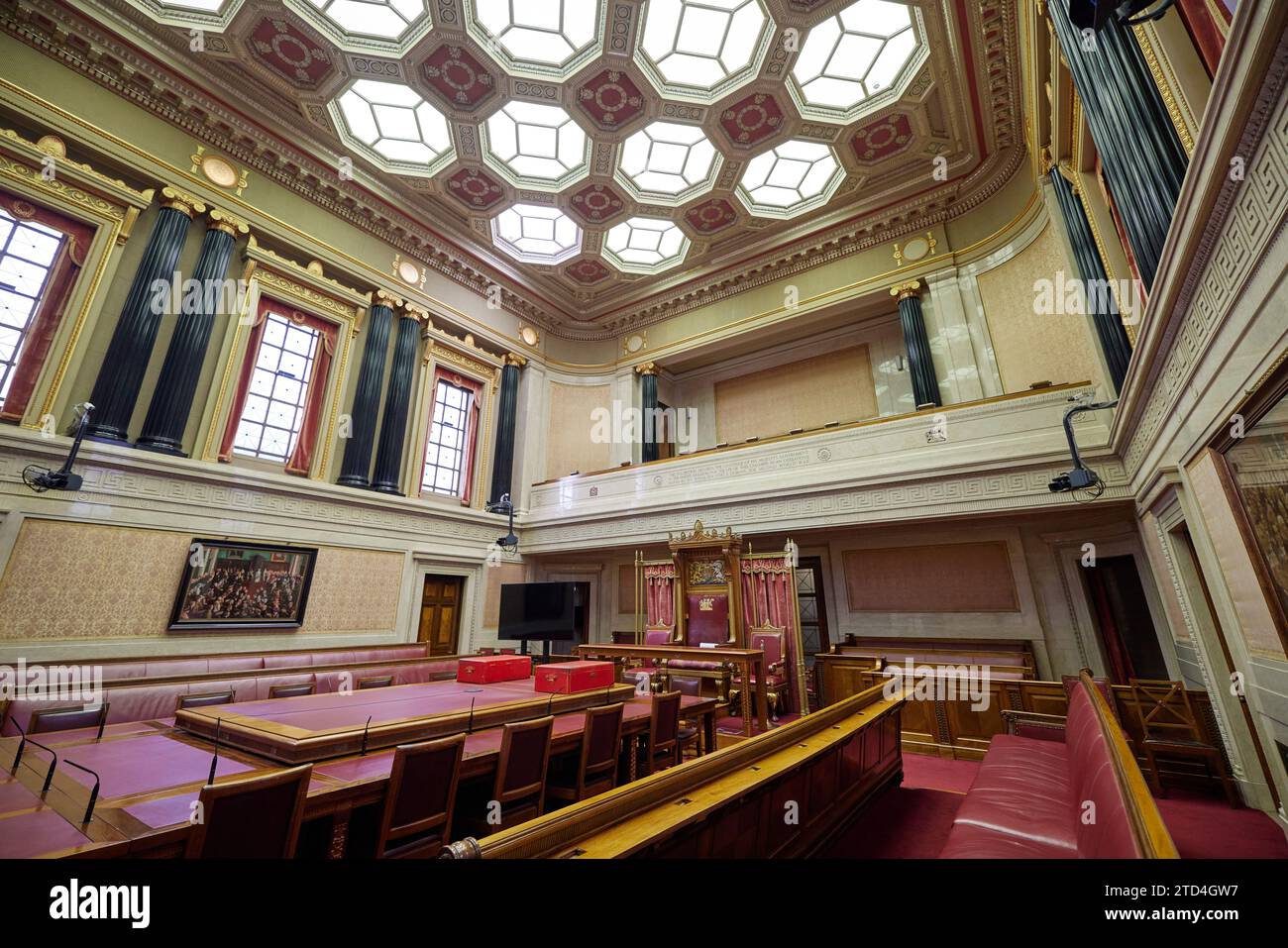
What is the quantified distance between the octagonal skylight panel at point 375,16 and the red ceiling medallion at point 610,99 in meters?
2.16

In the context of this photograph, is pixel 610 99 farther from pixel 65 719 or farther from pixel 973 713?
pixel 973 713

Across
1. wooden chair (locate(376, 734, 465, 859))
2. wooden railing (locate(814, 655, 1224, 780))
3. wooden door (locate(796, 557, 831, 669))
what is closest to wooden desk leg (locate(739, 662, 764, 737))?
wooden railing (locate(814, 655, 1224, 780))

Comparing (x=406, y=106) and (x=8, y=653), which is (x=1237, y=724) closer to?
(x=8, y=653)

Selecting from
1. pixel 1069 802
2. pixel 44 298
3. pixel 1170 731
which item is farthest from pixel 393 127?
pixel 1170 731

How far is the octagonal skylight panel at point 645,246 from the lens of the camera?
10008mm

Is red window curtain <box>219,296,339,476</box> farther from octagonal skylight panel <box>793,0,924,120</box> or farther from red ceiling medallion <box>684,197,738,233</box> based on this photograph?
octagonal skylight panel <box>793,0,924,120</box>

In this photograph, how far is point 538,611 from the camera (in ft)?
27.6

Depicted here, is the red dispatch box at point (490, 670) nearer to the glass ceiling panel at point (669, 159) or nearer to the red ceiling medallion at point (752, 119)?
the glass ceiling panel at point (669, 159)

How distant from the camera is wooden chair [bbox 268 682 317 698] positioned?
15.8 ft

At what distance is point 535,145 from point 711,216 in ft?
10.8

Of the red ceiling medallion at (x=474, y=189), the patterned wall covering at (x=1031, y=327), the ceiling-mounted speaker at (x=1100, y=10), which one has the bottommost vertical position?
the ceiling-mounted speaker at (x=1100, y=10)

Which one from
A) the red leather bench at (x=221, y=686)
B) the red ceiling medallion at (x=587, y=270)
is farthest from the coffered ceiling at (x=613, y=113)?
the red leather bench at (x=221, y=686)

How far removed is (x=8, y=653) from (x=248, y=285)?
195 inches

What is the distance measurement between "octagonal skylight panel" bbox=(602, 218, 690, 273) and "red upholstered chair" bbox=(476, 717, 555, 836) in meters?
9.37
